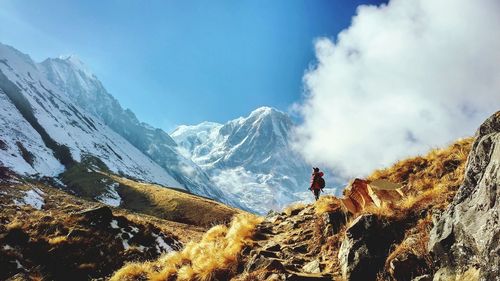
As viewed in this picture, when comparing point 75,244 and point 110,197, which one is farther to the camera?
point 110,197

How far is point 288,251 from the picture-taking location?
14.4 meters

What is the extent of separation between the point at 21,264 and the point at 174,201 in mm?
97406

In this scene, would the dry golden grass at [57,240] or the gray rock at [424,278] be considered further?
the dry golden grass at [57,240]

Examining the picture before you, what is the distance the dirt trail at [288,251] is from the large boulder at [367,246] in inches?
24.3

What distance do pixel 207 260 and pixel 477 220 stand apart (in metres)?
9.07

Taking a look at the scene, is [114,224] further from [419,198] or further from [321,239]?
[419,198]

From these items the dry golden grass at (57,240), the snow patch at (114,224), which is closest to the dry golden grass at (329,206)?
the dry golden grass at (57,240)

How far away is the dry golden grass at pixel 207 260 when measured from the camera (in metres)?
13.6

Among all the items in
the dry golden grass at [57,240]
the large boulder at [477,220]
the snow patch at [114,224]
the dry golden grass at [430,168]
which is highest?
the dry golden grass at [430,168]

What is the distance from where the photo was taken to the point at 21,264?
790 inches

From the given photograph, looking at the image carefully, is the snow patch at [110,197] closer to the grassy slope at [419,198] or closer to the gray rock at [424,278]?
the grassy slope at [419,198]

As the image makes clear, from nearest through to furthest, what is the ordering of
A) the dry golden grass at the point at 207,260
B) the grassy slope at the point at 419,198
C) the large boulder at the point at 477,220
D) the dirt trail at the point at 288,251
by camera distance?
1. the large boulder at the point at 477,220
2. the grassy slope at the point at 419,198
3. the dirt trail at the point at 288,251
4. the dry golden grass at the point at 207,260

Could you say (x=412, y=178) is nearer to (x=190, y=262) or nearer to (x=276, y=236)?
(x=276, y=236)

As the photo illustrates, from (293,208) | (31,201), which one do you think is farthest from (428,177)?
(31,201)
